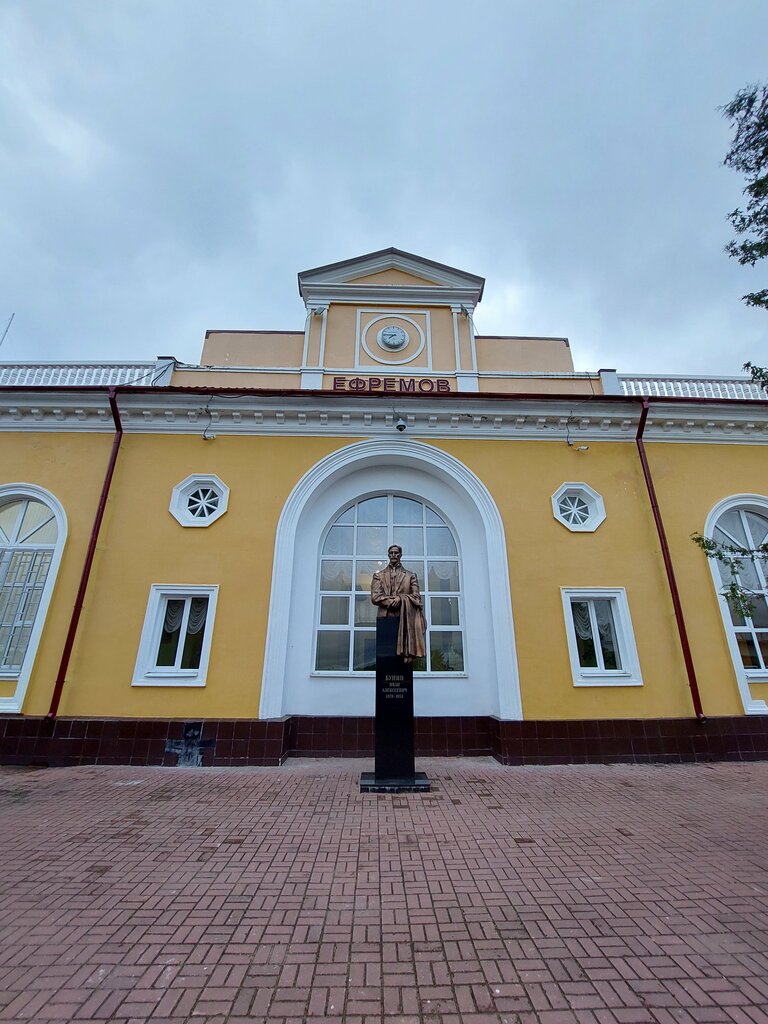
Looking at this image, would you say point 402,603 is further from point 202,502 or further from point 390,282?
point 390,282

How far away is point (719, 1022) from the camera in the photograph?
226 centimetres

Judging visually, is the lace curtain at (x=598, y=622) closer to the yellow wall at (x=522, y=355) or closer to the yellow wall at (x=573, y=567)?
the yellow wall at (x=573, y=567)

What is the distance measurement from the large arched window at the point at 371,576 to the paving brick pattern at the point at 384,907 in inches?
110

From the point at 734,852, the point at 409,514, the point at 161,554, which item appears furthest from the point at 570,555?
the point at 161,554

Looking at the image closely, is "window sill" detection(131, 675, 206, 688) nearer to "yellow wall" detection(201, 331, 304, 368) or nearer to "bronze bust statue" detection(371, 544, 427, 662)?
"bronze bust statue" detection(371, 544, 427, 662)

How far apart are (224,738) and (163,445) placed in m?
5.63

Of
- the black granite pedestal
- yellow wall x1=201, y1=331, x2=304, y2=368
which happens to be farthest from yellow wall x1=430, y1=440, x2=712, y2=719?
yellow wall x1=201, y1=331, x2=304, y2=368

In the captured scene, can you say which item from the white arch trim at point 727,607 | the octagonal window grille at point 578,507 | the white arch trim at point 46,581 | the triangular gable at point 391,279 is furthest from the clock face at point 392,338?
the white arch trim at point 46,581

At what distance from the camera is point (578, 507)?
906 centimetres

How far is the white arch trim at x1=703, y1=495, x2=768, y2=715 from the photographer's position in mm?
7934

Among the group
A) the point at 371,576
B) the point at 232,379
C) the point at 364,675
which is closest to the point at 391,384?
the point at 232,379

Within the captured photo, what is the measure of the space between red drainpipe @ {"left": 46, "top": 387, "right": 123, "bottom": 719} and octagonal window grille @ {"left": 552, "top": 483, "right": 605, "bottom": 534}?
861cm

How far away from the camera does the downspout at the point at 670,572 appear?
780cm

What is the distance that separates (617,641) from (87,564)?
9.70m
